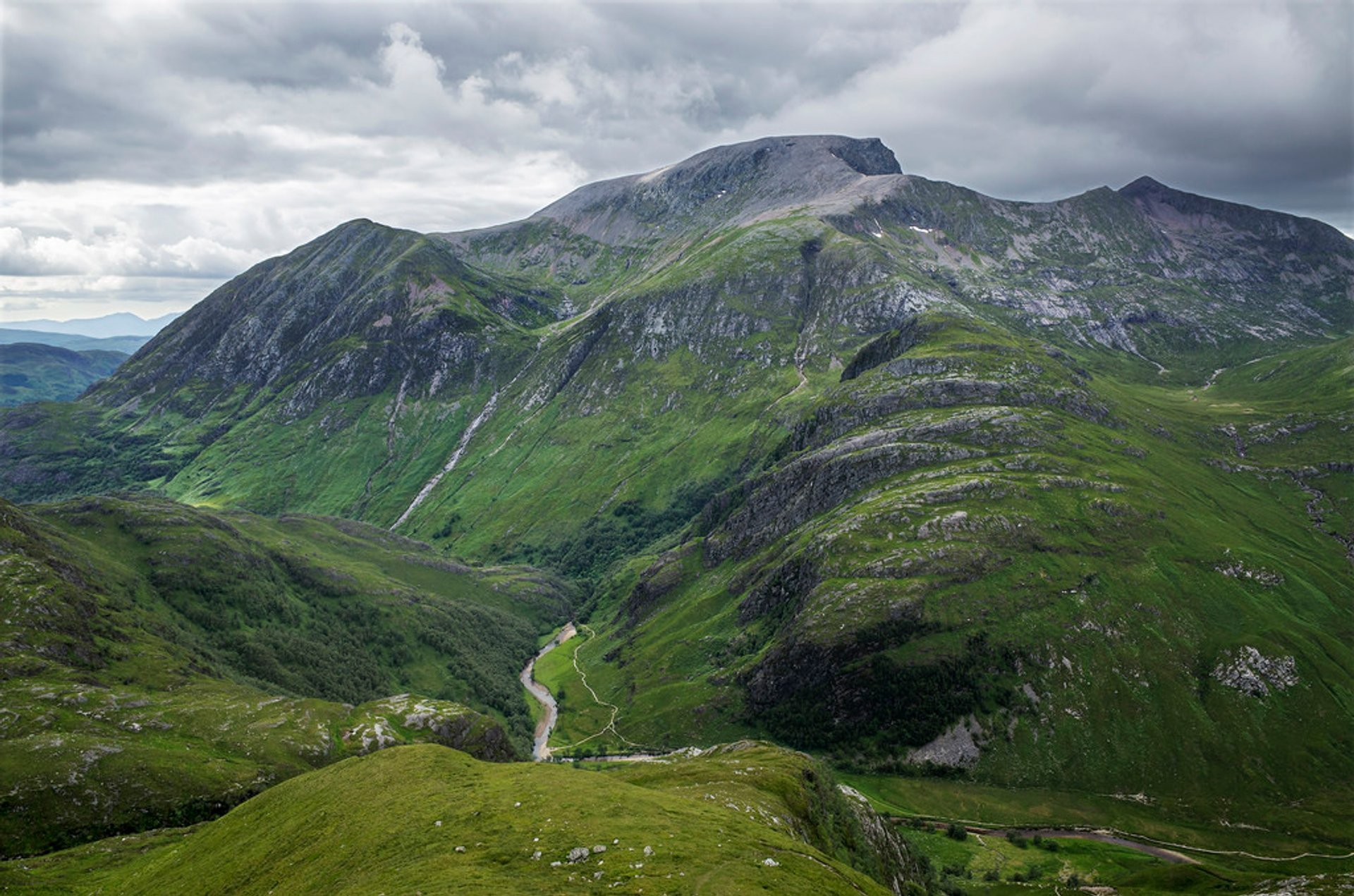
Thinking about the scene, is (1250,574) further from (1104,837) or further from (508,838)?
(508,838)

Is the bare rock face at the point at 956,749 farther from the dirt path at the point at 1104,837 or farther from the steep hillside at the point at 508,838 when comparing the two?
the steep hillside at the point at 508,838

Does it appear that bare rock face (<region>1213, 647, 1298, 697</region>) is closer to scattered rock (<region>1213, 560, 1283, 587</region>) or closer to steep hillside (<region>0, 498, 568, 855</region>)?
scattered rock (<region>1213, 560, 1283, 587</region>)

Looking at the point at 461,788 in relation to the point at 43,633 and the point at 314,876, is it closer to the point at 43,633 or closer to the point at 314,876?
the point at 314,876

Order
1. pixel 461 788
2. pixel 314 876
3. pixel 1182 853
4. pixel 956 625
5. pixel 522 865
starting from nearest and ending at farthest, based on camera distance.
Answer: pixel 522 865
pixel 314 876
pixel 461 788
pixel 1182 853
pixel 956 625

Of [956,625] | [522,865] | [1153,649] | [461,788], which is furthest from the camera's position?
[956,625]

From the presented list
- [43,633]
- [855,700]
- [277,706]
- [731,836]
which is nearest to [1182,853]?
[855,700]

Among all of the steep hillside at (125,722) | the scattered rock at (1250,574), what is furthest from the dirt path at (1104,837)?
the steep hillside at (125,722)
